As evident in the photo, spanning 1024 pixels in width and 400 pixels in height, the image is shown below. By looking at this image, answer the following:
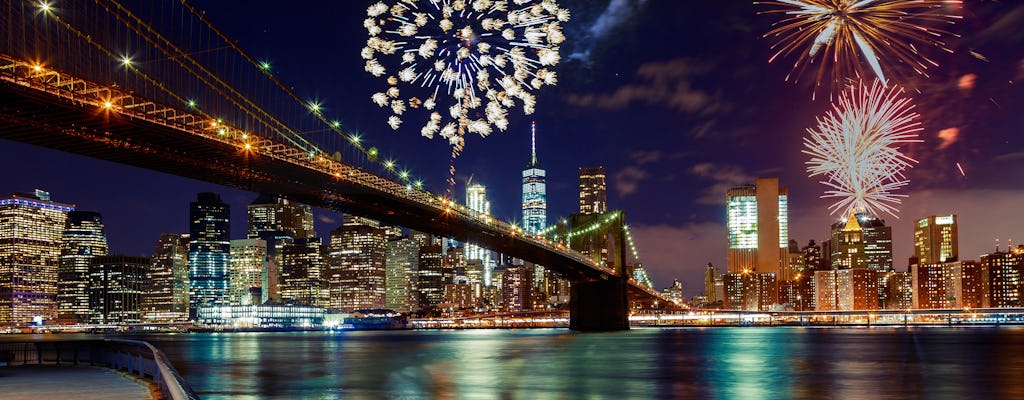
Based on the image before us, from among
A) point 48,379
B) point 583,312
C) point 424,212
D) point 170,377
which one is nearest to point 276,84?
point 424,212

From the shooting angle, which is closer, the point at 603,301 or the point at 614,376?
the point at 614,376

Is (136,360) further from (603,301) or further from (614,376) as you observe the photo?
(603,301)

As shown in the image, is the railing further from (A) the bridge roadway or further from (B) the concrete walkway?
(A) the bridge roadway

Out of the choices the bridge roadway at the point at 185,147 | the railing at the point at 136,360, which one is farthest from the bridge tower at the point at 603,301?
the railing at the point at 136,360

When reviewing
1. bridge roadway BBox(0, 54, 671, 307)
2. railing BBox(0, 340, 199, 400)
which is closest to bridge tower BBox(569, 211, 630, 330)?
bridge roadway BBox(0, 54, 671, 307)

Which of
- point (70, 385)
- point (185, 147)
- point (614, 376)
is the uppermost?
point (185, 147)

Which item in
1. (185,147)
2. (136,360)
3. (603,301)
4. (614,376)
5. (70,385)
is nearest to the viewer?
(70,385)

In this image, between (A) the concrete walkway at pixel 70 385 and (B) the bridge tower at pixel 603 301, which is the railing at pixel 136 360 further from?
(B) the bridge tower at pixel 603 301

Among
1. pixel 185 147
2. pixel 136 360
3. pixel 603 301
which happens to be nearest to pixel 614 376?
pixel 136 360
